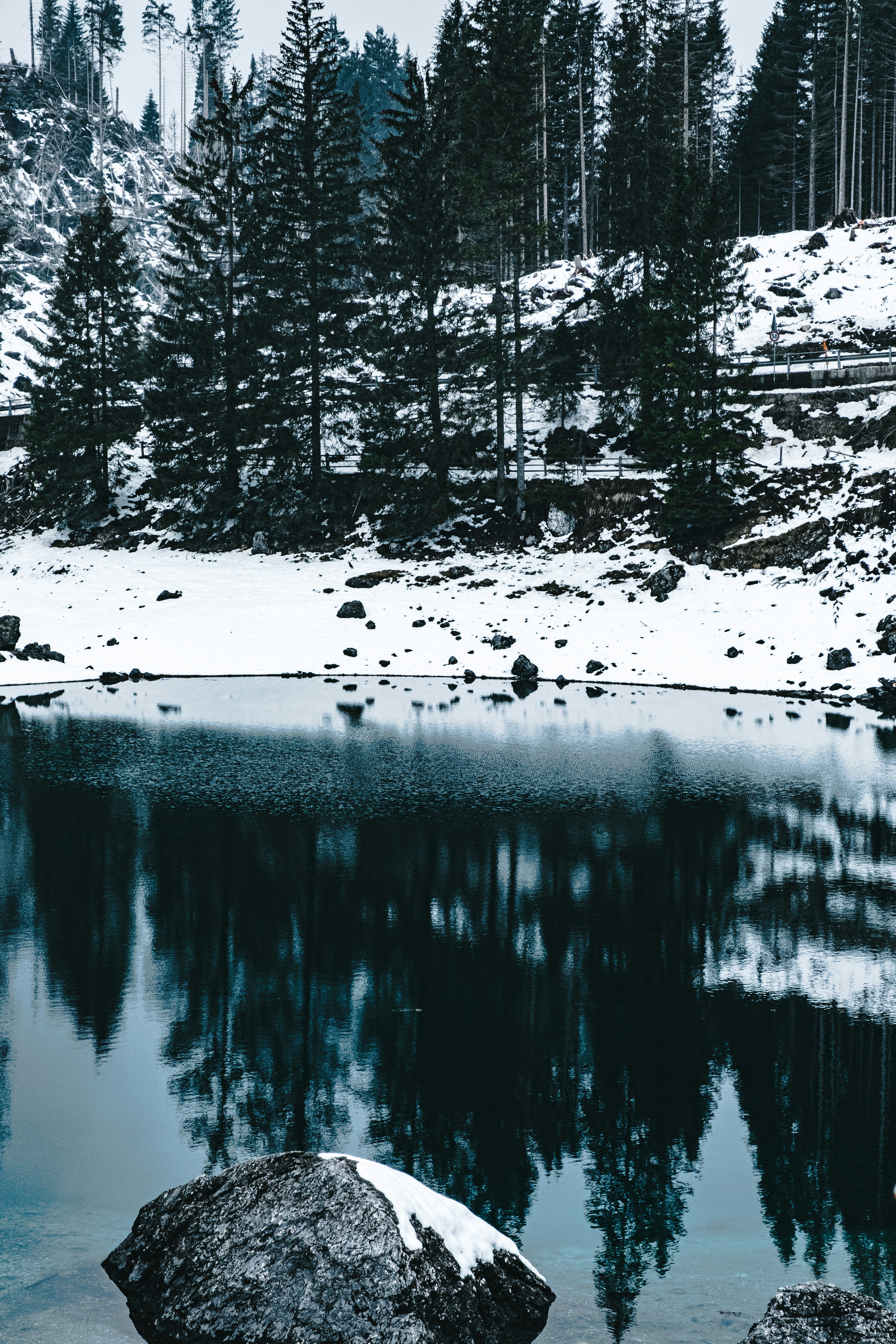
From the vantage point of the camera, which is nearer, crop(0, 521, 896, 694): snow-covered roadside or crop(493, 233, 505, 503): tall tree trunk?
crop(0, 521, 896, 694): snow-covered roadside

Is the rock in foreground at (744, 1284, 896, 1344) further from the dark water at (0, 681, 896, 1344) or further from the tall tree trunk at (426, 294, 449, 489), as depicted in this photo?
the tall tree trunk at (426, 294, 449, 489)

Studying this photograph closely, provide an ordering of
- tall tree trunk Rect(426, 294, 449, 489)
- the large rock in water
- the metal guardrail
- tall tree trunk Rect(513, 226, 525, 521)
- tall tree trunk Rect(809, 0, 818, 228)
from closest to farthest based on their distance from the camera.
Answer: the large rock in water → tall tree trunk Rect(513, 226, 525, 521) → tall tree trunk Rect(426, 294, 449, 489) → the metal guardrail → tall tree trunk Rect(809, 0, 818, 228)

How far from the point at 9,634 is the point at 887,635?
29.5 m

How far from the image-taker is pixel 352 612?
3953cm

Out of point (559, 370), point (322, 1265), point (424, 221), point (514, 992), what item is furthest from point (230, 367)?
point (322, 1265)

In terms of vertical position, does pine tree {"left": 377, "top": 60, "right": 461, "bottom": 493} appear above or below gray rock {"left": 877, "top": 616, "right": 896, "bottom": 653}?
above

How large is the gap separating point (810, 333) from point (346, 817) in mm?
41746

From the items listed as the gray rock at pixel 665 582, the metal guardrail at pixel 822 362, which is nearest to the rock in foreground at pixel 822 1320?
the gray rock at pixel 665 582

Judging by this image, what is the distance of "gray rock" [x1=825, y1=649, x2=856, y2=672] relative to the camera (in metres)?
31.8

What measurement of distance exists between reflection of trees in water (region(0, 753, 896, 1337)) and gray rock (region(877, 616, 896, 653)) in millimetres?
12830

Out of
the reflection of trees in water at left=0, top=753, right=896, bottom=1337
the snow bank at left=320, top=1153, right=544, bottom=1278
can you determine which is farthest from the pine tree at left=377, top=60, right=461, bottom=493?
the snow bank at left=320, top=1153, right=544, bottom=1278

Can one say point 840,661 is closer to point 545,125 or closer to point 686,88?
point 686,88

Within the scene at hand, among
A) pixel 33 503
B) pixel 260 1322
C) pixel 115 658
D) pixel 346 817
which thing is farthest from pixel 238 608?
pixel 260 1322

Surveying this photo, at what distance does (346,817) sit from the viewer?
20.4 meters
